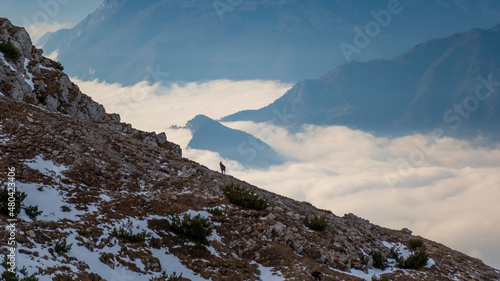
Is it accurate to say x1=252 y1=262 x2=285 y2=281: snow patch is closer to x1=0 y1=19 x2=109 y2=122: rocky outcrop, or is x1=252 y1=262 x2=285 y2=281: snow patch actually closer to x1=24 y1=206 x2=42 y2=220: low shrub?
x1=24 y1=206 x2=42 y2=220: low shrub

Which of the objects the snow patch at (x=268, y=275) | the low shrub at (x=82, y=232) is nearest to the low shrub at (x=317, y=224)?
the snow patch at (x=268, y=275)

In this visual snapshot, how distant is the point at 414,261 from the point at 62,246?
14.6 metres

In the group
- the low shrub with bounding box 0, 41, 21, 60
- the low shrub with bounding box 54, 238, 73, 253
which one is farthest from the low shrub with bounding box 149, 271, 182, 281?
the low shrub with bounding box 0, 41, 21, 60

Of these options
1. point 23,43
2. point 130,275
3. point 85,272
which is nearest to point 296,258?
point 130,275

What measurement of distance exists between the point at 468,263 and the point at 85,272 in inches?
708

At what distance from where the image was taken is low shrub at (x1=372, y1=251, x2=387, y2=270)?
17188 millimetres

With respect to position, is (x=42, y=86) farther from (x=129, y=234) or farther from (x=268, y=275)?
(x=268, y=275)

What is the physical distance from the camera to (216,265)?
1391 cm

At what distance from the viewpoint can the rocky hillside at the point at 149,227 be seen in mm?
12430

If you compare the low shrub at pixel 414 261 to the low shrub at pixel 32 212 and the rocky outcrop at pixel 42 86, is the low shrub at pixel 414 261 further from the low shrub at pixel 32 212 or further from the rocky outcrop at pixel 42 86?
the rocky outcrop at pixel 42 86

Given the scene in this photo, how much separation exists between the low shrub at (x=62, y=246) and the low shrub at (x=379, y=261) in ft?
41.7

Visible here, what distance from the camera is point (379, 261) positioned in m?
17.3

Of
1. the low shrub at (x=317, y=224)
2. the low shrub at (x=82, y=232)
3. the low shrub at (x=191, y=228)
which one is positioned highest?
the low shrub at (x=317, y=224)

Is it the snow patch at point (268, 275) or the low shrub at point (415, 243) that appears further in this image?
the low shrub at point (415, 243)
